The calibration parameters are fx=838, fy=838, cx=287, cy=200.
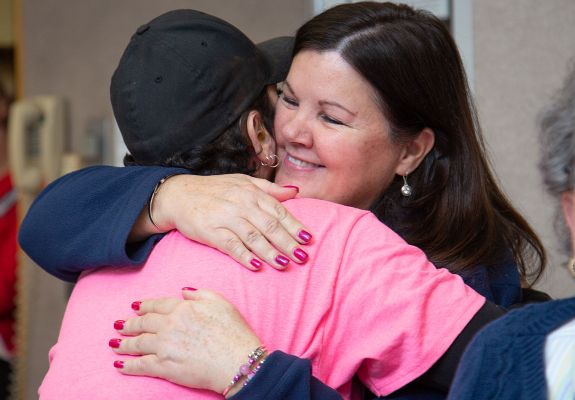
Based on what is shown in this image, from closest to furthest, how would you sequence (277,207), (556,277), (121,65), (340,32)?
(277,207) < (121,65) < (340,32) < (556,277)

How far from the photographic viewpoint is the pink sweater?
42.3 inches

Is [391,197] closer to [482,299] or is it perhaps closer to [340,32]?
[340,32]

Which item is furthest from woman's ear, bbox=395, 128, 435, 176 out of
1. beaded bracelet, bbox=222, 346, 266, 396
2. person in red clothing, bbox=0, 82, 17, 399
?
person in red clothing, bbox=0, 82, 17, 399

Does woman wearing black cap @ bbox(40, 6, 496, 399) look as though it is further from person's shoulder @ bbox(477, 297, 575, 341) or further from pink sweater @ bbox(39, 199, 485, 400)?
person's shoulder @ bbox(477, 297, 575, 341)

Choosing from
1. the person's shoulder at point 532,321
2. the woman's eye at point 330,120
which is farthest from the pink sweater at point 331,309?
the woman's eye at point 330,120

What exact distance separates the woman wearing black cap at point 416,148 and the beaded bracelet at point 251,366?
1.31ft

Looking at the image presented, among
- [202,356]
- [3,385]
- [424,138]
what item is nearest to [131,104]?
[202,356]

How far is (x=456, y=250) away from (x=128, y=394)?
600 millimetres

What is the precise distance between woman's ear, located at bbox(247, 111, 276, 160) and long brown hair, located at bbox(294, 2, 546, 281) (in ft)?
0.57

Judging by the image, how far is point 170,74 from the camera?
4.09 ft

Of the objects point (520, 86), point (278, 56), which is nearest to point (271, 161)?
point (278, 56)

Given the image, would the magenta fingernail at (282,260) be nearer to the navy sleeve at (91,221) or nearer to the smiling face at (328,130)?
the navy sleeve at (91,221)

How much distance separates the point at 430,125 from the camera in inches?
58.8

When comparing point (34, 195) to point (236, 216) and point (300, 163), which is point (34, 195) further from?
point (236, 216)
